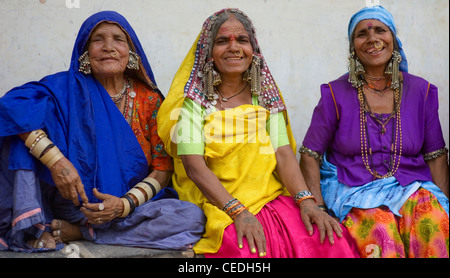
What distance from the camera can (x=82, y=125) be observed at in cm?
335

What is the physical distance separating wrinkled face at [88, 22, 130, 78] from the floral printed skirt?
5.46ft

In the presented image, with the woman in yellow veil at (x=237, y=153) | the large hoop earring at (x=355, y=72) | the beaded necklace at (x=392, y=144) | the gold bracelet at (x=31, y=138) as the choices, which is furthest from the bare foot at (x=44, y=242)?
the large hoop earring at (x=355, y=72)

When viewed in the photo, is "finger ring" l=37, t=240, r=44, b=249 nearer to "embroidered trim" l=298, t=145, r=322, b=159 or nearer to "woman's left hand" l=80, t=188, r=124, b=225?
"woman's left hand" l=80, t=188, r=124, b=225

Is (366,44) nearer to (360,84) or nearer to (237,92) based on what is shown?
(360,84)

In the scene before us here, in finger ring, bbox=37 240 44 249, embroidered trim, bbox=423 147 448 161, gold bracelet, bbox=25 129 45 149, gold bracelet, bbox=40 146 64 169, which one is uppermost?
gold bracelet, bbox=25 129 45 149

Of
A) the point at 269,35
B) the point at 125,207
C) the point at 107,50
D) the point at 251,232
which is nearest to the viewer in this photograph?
the point at 251,232

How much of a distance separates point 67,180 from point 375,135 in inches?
73.9

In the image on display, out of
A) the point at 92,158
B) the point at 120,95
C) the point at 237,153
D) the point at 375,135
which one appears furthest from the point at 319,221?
the point at 120,95

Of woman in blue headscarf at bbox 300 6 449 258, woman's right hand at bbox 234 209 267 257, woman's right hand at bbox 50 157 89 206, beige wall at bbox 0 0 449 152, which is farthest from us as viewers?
beige wall at bbox 0 0 449 152

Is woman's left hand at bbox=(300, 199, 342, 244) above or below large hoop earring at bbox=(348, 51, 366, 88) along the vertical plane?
below

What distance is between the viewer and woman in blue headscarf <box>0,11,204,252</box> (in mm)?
3076

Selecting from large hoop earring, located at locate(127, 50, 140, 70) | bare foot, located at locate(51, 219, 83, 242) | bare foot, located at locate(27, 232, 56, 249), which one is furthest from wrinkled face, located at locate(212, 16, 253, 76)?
bare foot, located at locate(27, 232, 56, 249)

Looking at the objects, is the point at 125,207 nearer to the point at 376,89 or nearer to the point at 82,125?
the point at 82,125

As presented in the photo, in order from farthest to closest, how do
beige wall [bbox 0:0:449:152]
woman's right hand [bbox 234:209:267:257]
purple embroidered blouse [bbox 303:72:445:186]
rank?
beige wall [bbox 0:0:449:152], purple embroidered blouse [bbox 303:72:445:186], woman's right hand [bbox 234:209:267:257]
